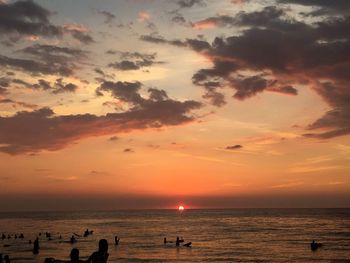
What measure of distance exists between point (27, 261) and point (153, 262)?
14046 mm

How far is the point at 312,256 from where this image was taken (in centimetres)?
5972

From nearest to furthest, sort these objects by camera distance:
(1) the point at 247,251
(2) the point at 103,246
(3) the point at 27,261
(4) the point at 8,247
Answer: (2) the point at 103,246 → (3) the point at 27,261 → (1) the point at 247,251 → (4) the point at 8,247

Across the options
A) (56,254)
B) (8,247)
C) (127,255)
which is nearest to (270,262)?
(127,255)

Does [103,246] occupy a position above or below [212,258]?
above

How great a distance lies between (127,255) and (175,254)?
6.33m

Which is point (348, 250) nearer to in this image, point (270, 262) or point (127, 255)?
point (270, 262)

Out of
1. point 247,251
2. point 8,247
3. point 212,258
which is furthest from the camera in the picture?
point 8,247

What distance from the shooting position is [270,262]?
176 feet

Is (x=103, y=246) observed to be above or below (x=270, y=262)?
above

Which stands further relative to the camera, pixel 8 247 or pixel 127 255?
pixel 8 247

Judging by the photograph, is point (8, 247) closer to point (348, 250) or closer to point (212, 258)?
point (212, 258)

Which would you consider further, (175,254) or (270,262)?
(175,254)

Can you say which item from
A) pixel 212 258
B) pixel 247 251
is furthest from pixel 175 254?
pixel 247 251

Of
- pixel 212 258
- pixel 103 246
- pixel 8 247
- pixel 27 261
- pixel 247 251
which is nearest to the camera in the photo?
pixel 103 246
